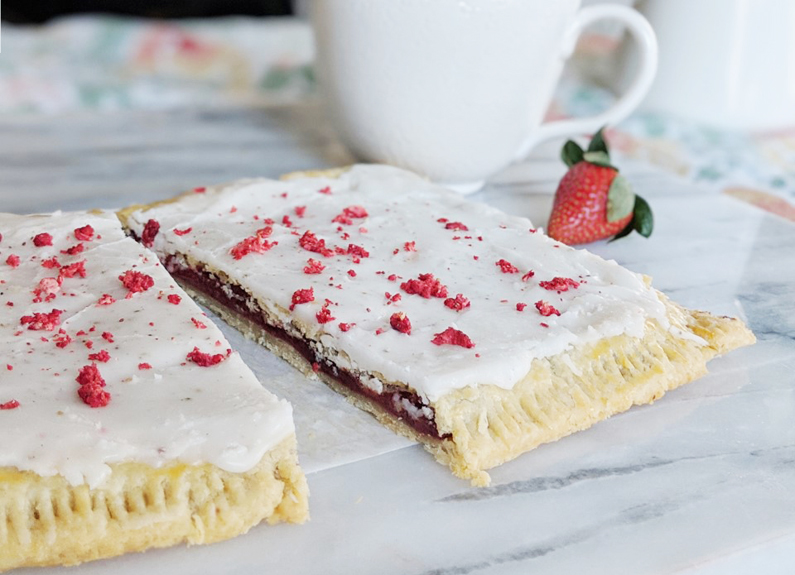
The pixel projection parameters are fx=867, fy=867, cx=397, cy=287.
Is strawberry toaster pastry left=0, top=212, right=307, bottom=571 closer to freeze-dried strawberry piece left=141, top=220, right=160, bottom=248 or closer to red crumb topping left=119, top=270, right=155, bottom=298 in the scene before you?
red crumb topping left=119, top=270, right=155, bottom=298

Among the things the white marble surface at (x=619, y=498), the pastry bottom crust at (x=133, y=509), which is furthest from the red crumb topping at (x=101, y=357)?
the white marble surface at (x=619, y=498)

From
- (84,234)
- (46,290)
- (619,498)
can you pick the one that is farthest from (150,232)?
(619,498)

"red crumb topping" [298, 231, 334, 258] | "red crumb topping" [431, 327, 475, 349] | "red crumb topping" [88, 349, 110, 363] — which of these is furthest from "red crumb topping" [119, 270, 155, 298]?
"red crumb topping" [431, 327, 475, 349]

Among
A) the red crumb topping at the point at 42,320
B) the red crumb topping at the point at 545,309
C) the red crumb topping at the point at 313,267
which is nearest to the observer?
the red crumb topping at the point at 42,320

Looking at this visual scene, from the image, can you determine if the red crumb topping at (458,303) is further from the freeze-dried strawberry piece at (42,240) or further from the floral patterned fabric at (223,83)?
the floral patterned fabric at (223,83)

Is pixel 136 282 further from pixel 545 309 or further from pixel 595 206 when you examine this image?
pixel 595 206

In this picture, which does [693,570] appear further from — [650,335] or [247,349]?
[247,349]
